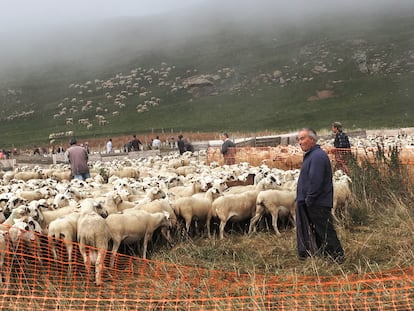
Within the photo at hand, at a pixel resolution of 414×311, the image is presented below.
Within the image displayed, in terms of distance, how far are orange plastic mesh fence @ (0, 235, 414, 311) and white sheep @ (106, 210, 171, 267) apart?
33cm

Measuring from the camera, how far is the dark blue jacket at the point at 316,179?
6.12m

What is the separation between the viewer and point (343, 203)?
9.16 meters

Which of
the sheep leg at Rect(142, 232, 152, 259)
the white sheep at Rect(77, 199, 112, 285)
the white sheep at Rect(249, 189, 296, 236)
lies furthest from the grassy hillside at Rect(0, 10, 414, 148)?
the white sheep at Rect(77, 199, 112, 285)

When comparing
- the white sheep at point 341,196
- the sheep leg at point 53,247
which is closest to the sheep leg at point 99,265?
the sheep leg at point 53,247

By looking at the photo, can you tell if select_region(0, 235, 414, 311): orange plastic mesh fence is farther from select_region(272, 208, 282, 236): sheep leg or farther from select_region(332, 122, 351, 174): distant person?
select_region(332, 122, 351, 174): distant person

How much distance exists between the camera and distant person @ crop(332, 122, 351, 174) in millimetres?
11672

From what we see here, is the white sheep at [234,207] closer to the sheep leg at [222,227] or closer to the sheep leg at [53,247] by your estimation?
the sheep leg at [222,227]

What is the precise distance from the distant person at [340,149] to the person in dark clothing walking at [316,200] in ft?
17.4

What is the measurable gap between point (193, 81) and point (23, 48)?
234 feet

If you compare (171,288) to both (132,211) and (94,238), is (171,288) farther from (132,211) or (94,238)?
(132,211)

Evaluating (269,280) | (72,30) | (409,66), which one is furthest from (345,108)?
(72,30)

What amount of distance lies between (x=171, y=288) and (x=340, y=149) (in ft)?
25.2

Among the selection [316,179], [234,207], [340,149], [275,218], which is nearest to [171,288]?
[316,179]

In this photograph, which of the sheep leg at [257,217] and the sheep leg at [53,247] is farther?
the sheep leg at [257,217]
